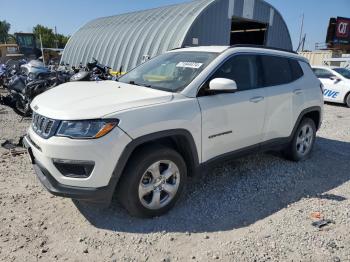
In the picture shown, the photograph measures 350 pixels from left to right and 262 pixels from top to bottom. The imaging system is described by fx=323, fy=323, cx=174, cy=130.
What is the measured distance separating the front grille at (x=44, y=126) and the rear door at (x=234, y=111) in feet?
5.04

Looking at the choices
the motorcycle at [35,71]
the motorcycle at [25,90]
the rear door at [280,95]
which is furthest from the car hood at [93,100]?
the motorcycle at [35,71]

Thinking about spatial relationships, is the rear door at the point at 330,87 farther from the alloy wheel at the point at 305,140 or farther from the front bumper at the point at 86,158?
the front bumper at the point at 86,158

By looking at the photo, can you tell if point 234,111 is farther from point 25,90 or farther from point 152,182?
point 25,90

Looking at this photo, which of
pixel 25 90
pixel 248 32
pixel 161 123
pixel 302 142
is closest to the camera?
pixel 161 123

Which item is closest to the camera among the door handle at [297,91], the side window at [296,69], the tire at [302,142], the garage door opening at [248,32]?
the door handle at [297,91]

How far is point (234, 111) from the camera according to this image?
390 centimetres

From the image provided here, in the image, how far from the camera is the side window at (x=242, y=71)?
12.9 ft

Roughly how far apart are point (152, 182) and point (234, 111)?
132 centimetres

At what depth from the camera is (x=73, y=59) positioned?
21.6m

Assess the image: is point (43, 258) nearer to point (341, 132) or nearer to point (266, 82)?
point (266, 82)

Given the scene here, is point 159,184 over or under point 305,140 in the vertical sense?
over

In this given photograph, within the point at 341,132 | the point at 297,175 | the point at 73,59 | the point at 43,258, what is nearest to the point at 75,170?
the point at 43,258

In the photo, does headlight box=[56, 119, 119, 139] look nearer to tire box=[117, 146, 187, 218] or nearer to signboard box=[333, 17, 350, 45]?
tire box=[117, 146, 187, 218]

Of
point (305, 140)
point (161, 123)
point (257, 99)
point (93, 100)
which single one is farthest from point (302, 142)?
point (93, 100)
